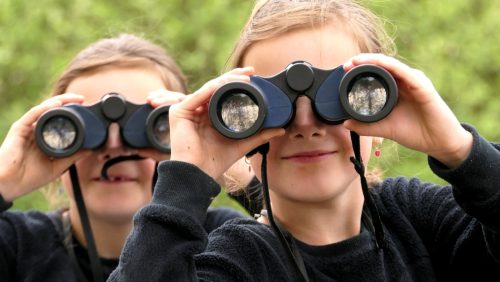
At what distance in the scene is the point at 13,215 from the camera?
9.87 ft

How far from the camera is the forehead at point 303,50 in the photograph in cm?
201

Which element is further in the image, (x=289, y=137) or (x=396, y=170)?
(x=396, y=170)

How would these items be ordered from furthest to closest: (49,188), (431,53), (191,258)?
1. (431,53)
2. (49,188)
3. (191,258)

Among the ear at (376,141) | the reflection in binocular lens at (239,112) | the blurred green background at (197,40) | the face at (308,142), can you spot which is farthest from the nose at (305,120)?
the blurred green background at (197,40)

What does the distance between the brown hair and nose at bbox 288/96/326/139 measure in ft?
3.96

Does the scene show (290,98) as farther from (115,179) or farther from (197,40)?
(197,40)

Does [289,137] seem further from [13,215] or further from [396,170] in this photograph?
[396,170]

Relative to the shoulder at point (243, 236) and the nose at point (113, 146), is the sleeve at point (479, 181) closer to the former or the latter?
the shoulder at point (243, 236)

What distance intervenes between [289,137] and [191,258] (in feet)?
1.22

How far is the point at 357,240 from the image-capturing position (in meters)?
2.08

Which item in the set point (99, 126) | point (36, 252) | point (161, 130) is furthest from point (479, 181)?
point (36, 252)

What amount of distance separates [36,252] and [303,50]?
1366 millimetres

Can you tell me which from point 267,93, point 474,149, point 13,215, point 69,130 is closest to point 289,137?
point 267,93

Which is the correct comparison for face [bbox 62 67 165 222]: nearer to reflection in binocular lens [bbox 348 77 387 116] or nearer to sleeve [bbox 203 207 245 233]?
sleeve [bbox 203 207 245 233]
